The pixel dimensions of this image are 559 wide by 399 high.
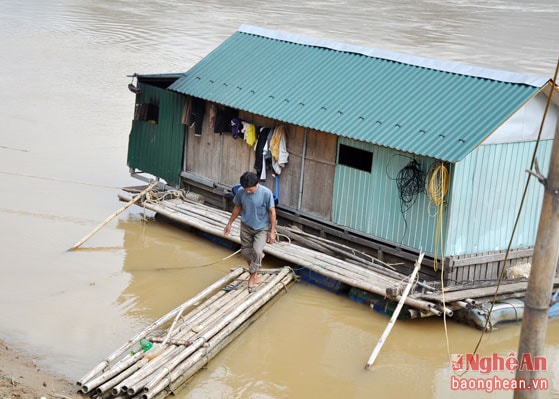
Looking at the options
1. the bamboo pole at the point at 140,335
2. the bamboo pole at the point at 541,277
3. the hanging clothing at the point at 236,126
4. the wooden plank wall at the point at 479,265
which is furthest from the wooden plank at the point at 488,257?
the bamboo pole at the point at 541,277

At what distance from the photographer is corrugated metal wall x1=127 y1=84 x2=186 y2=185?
17.5 meters

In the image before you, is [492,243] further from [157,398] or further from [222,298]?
[157,398]

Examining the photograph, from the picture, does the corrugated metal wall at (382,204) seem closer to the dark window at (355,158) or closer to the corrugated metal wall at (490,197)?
the dark window at (355,158)

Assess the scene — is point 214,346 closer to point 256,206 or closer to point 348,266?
point 256,206

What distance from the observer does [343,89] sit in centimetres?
1488

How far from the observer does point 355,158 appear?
47.6ft

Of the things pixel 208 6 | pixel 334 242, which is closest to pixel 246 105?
pixel 334 242

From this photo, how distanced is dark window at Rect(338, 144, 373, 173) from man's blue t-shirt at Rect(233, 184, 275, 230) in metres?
2.20

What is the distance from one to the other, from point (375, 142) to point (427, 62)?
1796 millimetres

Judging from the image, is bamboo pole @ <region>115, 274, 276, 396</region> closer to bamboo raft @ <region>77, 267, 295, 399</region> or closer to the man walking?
bamboo raft @ <region>77, 267, 295, 399</region>

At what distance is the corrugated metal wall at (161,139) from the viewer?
1748 centimetres

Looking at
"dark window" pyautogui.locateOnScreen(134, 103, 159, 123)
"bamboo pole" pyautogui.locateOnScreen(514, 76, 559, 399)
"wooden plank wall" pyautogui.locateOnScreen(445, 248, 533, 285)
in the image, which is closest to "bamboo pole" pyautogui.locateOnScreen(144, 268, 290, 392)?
"wooden plank wall" pyautogui.locateOnScreen(445, 248, 533, 285)

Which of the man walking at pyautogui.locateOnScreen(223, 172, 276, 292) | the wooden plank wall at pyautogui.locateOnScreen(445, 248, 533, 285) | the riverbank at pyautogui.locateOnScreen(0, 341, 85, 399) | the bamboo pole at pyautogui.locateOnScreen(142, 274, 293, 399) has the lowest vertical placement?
the riverbank at pyautogui.locateOnScreen(0, 341, 85, 399)

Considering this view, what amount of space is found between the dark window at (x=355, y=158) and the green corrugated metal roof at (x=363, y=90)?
1.64 feet
